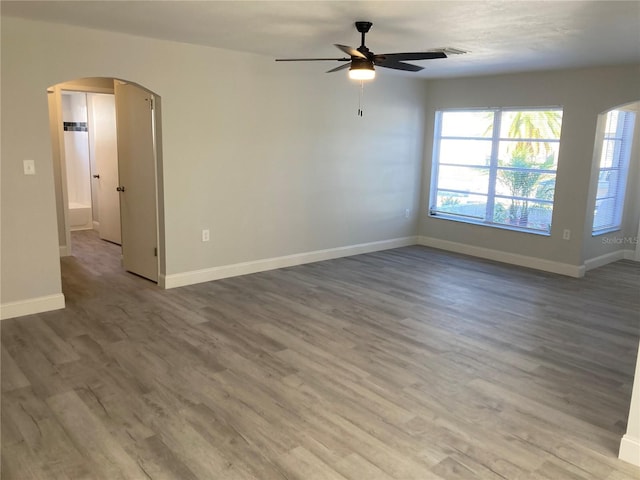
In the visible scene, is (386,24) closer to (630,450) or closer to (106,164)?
(630,450)

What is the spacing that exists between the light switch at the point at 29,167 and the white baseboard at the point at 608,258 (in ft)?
20.7

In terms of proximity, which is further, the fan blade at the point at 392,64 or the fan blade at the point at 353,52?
the fan blade at the point at 392,64

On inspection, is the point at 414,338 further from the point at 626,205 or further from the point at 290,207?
the point at 626,205

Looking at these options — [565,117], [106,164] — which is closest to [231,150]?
[106,164]

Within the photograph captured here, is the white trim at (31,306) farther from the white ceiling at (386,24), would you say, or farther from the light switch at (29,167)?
the white ceiling at (386,24)

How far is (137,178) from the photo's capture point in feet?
18.1

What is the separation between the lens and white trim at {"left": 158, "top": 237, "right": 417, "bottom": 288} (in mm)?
5371

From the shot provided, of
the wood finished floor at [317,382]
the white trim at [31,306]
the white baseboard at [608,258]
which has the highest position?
the white baseboard at [608,258]

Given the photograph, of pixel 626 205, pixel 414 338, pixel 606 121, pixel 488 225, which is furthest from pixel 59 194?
pixel 626 205

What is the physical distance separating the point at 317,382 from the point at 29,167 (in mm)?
3072

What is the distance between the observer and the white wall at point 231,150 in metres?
4.25

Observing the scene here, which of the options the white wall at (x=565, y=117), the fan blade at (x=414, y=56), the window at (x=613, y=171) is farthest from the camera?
the window at (x=613, y=171)

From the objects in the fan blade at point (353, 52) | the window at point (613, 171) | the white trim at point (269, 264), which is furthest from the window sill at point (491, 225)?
the fan blade at point (353, 52)

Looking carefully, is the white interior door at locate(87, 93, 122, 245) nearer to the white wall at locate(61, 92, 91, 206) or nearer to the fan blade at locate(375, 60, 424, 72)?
the white wall at locate(61, 92, 91, 206)
